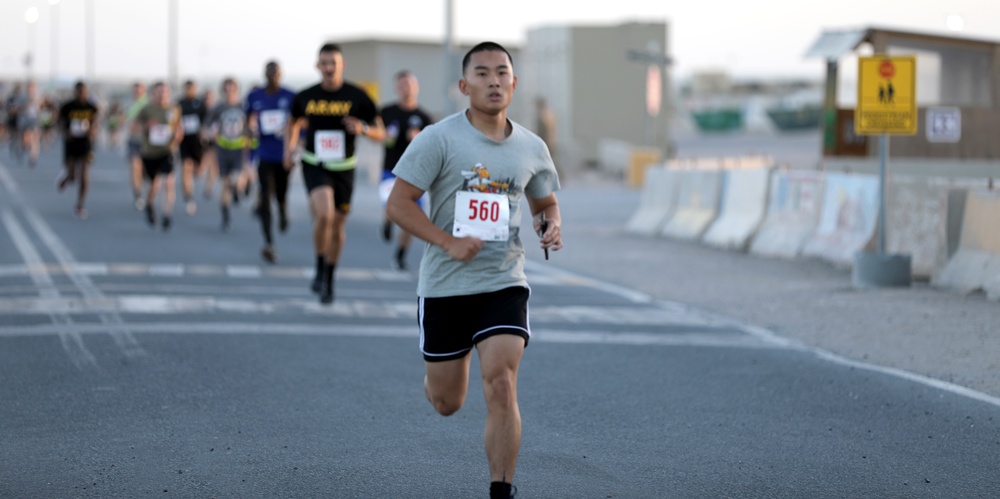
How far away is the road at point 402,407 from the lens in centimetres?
575

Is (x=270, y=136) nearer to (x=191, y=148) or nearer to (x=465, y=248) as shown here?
(x=191, y=148)

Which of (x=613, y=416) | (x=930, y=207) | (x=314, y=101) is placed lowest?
(x=613, y=416)

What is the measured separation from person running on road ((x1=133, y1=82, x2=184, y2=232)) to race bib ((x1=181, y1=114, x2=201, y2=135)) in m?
1.37

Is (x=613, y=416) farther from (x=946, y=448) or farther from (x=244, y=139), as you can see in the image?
(x=244, y=139)

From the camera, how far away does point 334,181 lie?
11914 millimetres

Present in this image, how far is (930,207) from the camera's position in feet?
43.4

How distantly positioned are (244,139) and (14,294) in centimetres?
955

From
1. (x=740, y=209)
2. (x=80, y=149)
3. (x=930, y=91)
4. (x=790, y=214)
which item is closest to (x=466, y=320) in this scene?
(x=790, y=214)

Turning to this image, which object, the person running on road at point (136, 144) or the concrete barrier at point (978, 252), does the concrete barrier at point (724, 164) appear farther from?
the person running on road at point (136, 144)

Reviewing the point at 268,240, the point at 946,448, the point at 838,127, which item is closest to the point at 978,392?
the point at 946,448

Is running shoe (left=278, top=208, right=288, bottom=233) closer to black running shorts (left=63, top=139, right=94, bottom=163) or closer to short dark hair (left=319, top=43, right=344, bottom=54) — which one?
black running shorts (left=63, top=139, right=94, bottom=163)

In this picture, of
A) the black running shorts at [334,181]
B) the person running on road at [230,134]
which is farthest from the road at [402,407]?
the person running on road at [230,134]

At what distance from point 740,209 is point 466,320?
40.7 feet

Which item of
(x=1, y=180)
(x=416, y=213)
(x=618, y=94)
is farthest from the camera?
(x=618, y=94)
